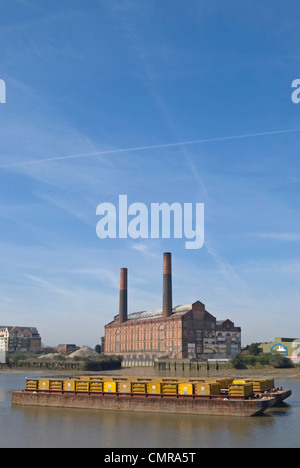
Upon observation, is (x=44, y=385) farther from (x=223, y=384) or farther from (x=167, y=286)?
(x=167, y=286)

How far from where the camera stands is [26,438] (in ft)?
103

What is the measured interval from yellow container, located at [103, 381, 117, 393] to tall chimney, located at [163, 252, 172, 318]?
349ft

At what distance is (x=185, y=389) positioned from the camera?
39.9 meters

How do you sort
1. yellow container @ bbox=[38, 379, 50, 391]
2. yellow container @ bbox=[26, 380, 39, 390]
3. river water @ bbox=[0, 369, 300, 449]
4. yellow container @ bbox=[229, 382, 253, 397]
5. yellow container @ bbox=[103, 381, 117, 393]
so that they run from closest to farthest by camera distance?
river water @ bbox=[0, 369, 300, 449], yellow container @ bbox=[229, 382, 253, 397], yellow container @ bbox=[103, 381, 117, 393], yellow container @ bbox=[38, 379, 50, 391], yellow container @ bbox=[26, 380, 39, 390]

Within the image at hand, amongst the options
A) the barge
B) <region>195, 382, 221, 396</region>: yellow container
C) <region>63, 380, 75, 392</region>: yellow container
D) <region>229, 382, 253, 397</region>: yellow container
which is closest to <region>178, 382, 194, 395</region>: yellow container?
the barge

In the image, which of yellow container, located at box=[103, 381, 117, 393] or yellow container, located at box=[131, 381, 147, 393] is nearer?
yellow container, located at box=[131, 381, 147, 393]

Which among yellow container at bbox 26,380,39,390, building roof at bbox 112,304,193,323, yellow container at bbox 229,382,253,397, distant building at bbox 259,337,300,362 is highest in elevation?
building roof at bbox 112,304,193,323

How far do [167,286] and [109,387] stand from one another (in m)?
109

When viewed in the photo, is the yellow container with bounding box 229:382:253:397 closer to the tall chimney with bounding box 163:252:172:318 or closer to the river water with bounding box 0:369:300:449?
the river water with bounding box 0:369:300:449

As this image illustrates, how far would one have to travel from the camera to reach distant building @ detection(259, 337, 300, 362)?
468 feet

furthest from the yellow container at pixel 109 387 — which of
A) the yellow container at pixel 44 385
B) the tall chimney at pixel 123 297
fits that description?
the tall chimney at pixel 123 297
